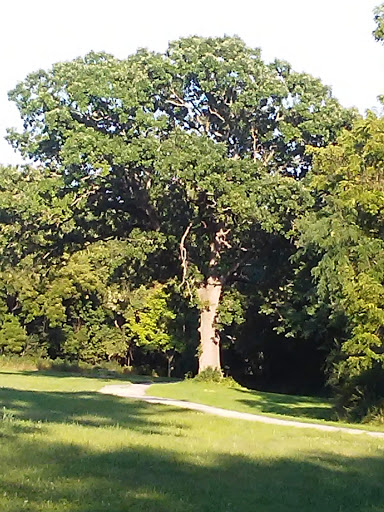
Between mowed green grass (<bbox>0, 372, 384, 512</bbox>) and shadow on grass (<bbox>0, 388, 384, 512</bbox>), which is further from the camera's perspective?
mowed green grass (<bbox>0, 372, 384, 512</bbox>)

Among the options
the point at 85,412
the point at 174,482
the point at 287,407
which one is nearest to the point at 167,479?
the point at 174,482

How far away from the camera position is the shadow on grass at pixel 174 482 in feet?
25.2

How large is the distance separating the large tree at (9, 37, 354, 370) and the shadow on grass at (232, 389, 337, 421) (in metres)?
7.16

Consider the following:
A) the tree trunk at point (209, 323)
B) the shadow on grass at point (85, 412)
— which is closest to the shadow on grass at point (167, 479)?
the shadow on grass at point (85, 412)

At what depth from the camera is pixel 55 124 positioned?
35.1m

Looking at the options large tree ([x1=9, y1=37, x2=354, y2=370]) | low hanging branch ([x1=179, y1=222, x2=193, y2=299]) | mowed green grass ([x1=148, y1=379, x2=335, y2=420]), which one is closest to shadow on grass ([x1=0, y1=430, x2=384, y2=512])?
mowed green grass ([x1=148, y1=379, x2=335, y2=420])

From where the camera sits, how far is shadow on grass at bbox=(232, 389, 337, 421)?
26987 millimetres

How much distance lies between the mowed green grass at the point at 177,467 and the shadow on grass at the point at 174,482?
1 cm

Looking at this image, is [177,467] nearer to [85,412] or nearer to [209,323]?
[85,412]

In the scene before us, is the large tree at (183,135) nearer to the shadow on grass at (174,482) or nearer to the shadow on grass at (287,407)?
the shadow on grass at (287,407)

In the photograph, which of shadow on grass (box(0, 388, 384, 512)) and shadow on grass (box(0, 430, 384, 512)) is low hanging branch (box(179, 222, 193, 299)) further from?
shadow on grass (box(0, 430, 384, 512))

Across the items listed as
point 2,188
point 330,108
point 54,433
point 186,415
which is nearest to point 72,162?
point 2,188

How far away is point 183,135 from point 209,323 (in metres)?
10.6

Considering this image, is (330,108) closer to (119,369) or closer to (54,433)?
(54,433)
